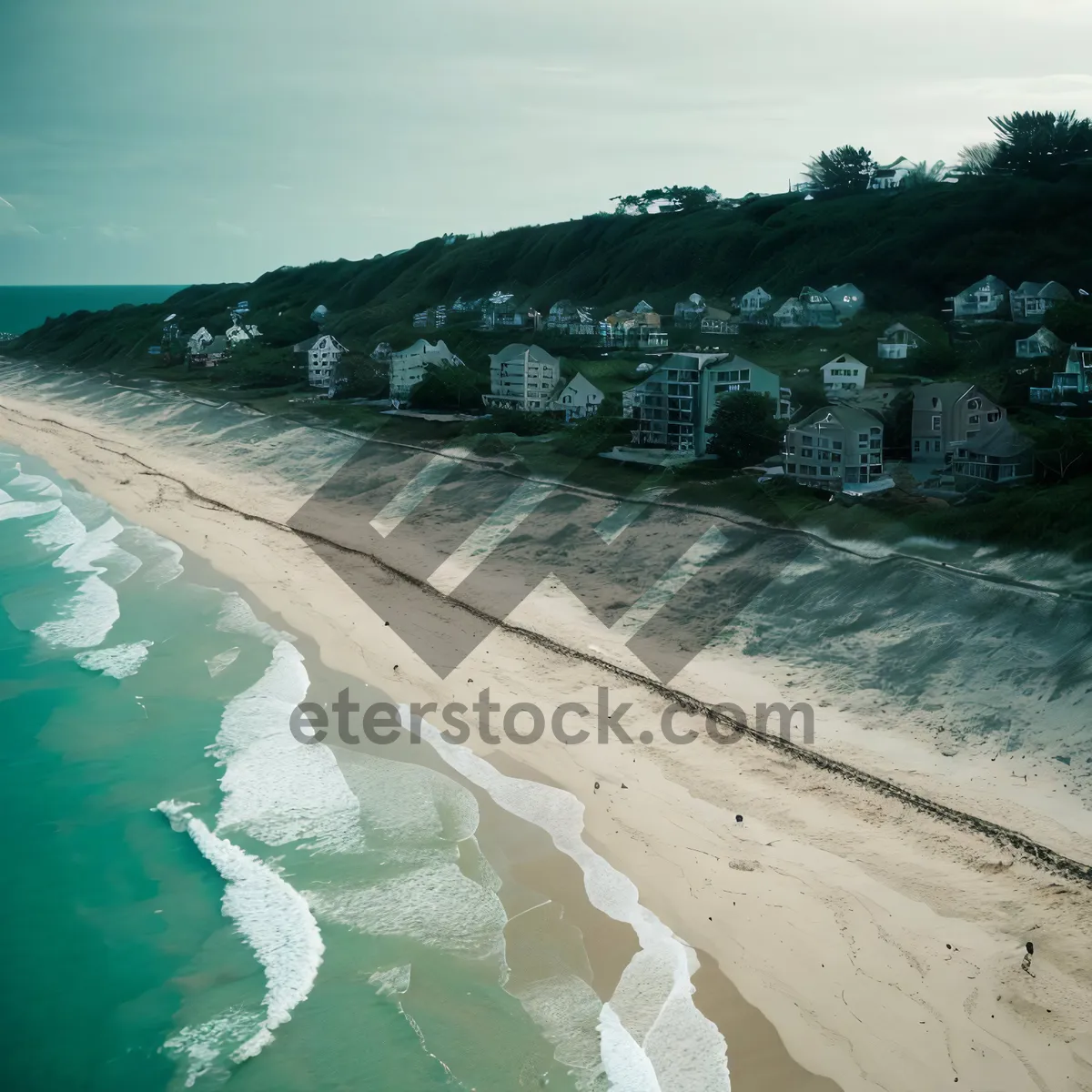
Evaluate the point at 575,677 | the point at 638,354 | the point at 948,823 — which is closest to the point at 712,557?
the point at 575,677

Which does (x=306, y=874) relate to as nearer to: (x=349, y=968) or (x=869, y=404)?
(x=349, y=968)

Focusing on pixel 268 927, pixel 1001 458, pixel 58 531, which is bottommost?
pixel 268 927

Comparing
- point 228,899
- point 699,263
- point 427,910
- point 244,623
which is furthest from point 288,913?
point 699,263

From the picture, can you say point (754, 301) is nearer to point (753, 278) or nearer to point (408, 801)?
point (753, 278)

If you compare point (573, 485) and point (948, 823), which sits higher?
point (573, 485)

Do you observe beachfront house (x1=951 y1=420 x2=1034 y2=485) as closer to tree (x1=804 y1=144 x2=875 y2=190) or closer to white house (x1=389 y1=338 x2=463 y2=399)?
white house (x1=389 y1=338 x2=463 y2=399)
